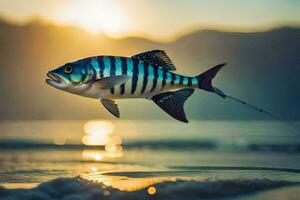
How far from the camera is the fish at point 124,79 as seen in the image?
8.72 metres

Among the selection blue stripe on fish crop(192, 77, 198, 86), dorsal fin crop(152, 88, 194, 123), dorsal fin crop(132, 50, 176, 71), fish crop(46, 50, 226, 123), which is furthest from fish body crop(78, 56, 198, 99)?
blue stripe on fish crop(192, 77, 198, 86)

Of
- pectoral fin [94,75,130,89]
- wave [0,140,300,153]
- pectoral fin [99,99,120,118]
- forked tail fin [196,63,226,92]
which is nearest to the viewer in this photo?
pectoral fin [94,75,130,89]

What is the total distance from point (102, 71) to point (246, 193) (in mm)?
4576

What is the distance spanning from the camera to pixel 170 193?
1197cm

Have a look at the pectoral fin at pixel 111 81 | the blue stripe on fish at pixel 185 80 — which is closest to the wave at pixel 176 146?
the blue stripe on fish at pixel 185 80

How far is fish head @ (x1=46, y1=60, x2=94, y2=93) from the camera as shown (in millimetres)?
Answer: 8826

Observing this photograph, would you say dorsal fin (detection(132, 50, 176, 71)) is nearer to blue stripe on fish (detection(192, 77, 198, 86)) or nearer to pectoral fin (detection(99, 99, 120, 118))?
blue stripe on fish (detection(192, 77, 198, 86))

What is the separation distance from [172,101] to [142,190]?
9.59 feet

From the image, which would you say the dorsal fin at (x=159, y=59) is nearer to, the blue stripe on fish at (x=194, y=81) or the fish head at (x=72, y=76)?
the blue stripe on fish at (x=194, y=81)

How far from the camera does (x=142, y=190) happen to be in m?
11.9

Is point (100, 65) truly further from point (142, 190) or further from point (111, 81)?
point (142, 190)

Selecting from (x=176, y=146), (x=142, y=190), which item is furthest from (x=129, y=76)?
(x=176, y=146)

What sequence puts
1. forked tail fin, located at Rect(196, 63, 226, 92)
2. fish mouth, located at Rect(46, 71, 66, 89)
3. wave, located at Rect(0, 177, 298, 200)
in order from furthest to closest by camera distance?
wave, located at Rect(0, 177, 298, 200)
forked tail fin, located at Rect(196, 63, 226, 92)
fish mouth, located at Rect(46, 71, 66, 89)

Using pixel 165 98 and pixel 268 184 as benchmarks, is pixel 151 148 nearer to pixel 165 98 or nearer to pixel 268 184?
pixel 268 184
